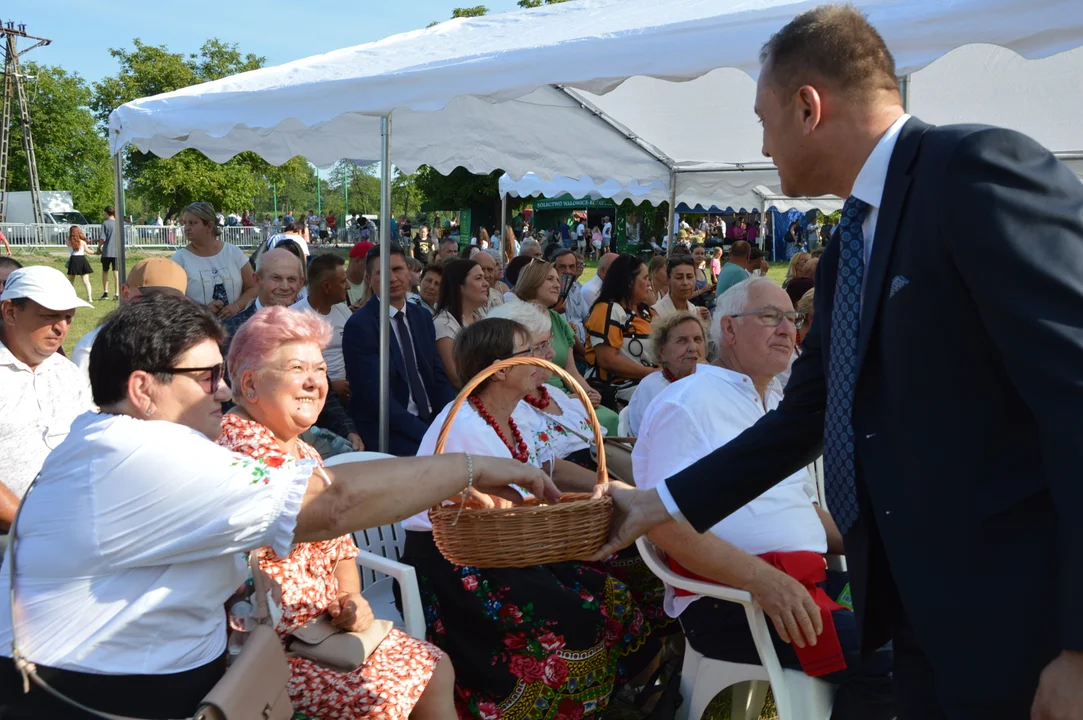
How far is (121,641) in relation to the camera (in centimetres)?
174

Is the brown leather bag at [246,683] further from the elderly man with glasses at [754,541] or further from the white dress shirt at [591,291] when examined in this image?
the white dress shirt at [591,291]

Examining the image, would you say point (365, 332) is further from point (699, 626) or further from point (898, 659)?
point (898, 659)

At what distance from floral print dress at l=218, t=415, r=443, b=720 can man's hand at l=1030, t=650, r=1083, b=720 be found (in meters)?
1.62

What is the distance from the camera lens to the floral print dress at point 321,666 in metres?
2.32

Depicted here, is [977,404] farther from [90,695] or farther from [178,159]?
[178,159]

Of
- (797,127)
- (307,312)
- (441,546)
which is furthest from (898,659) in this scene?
(307,312)

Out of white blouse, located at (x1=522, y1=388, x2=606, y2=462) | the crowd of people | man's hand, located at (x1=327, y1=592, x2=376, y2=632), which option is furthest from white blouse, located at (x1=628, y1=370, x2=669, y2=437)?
man's hand, located at (x1=327, y1=592, x2=376, y2=632)

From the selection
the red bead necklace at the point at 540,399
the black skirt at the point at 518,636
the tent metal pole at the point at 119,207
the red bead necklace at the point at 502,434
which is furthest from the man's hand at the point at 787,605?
the tent metal pole at the point at 119,207

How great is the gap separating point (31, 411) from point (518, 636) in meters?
2.13

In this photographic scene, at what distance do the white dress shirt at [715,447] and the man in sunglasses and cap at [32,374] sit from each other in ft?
7.60

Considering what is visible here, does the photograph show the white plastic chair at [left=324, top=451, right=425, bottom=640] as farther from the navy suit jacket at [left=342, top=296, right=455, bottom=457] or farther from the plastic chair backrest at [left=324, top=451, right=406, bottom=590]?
the navy suit jacket at [left=342, top=296, right=455, bottom=457]

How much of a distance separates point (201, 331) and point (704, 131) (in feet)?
25.7

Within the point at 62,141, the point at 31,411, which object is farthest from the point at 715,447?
the point at 62,141

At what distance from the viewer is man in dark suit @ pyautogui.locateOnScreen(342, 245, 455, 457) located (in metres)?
5.07
